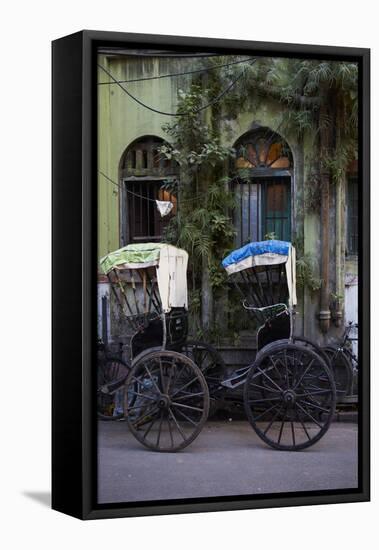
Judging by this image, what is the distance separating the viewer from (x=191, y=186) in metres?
10.5

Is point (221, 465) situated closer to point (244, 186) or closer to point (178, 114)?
point (244, 186)

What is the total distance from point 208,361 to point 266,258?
0.92 metres

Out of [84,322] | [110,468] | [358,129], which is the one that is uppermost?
[358,129]

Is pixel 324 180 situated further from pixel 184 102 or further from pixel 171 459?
pixel 171 459

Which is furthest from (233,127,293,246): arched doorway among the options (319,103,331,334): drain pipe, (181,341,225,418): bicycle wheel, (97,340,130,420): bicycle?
(97,340,130,420): bicycle

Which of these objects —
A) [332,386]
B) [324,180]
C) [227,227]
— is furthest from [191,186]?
[332,386]

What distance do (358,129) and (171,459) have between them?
2.92 metres

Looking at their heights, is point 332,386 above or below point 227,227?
below

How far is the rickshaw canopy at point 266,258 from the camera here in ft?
34.7

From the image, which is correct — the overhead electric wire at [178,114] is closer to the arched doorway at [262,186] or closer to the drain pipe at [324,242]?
the arched doorway at [262,186]

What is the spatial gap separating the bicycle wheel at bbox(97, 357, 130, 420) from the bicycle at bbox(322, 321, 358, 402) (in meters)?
1.68

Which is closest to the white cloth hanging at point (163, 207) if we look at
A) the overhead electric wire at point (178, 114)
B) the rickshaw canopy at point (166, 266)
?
the rickshaw canopy at point (166, 266)

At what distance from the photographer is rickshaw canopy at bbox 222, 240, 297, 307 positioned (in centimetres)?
1059

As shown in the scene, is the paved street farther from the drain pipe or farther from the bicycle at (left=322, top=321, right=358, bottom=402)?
the drain pipe
